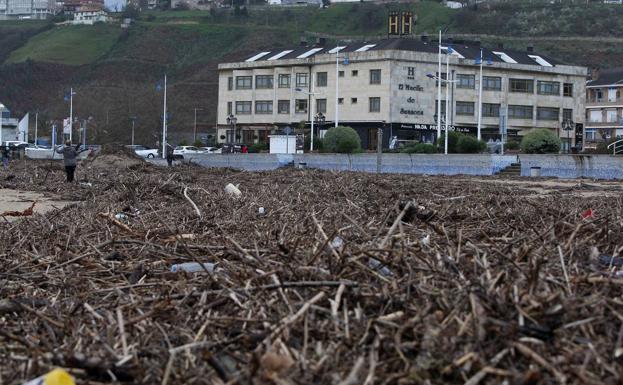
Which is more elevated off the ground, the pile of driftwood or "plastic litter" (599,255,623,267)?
"plastic litter" (599,255,623,267)

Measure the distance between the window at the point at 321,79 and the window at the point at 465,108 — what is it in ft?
36.2

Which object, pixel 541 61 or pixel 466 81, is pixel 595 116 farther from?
pixel 466 81

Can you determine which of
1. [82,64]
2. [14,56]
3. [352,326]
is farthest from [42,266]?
[14,56]

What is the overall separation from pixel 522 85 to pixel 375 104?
13460 mm

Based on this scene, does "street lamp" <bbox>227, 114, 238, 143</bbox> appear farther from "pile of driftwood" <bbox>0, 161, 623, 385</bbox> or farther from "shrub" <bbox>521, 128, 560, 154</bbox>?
"pile of driftwood" <bbox>0, 161, 623, 385</bbox>

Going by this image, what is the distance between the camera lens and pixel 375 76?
247ft

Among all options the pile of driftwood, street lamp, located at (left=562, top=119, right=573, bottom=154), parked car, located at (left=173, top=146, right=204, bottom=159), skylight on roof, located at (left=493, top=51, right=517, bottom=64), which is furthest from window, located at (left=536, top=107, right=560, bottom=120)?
the pile of driftwood

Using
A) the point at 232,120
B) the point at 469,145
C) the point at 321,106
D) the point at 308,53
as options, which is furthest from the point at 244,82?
the point at 469,145

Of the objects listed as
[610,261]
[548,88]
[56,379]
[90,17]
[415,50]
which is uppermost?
[90,17]

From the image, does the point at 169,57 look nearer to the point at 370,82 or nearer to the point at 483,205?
the point at 370,82

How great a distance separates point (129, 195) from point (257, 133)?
223 ft

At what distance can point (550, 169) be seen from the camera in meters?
39.0

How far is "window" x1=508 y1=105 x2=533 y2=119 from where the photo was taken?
79.6m

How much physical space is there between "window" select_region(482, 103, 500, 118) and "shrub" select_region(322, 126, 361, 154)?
22787 mm
